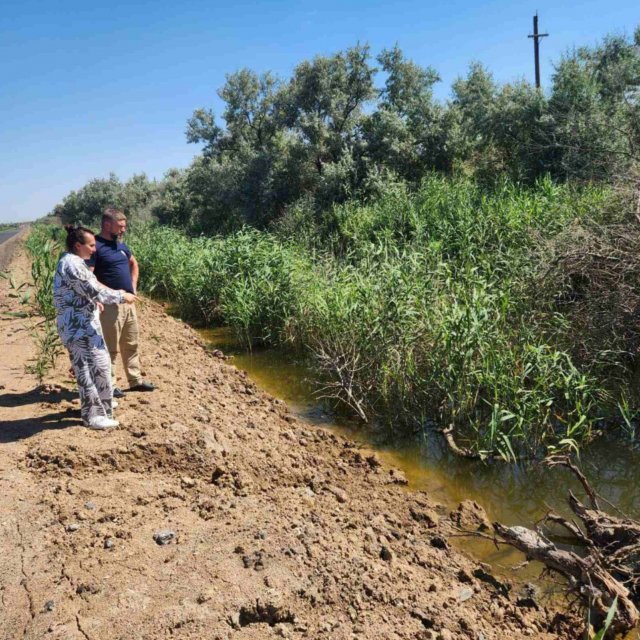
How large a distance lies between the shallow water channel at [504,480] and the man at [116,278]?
241cm

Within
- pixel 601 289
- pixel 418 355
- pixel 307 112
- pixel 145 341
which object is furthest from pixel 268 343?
pixel 307 112

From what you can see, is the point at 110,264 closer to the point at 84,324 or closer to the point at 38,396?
the point at 84,324

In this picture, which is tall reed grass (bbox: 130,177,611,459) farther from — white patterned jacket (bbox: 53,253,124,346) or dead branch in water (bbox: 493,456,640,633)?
white patterned jacket (bbox: 53,253,124,346)

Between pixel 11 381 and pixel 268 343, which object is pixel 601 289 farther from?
pixel 11 381

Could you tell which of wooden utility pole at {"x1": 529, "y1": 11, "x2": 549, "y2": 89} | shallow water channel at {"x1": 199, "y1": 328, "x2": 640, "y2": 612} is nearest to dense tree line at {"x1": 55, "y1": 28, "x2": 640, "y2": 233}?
wooden utility pole at {"x1": 529, "y1": 11, "x2": 549, "y2": 89}

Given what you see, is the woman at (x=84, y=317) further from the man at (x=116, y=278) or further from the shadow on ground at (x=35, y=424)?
the man at (x=116, y=278)

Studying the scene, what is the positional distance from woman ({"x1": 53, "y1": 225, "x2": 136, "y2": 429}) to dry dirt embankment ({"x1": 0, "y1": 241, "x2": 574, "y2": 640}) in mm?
399

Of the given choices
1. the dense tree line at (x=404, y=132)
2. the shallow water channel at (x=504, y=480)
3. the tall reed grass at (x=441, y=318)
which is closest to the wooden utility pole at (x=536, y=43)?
the dense tree line at (x=404, y=132)

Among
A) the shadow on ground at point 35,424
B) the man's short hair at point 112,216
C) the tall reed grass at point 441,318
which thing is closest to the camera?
the shadow on ground at point 35,424

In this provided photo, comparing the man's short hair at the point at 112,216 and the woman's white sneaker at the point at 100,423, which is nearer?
the woman's white sneaker at the point at 100,423

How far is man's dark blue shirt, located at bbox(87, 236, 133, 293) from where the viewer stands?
5152 millimetres

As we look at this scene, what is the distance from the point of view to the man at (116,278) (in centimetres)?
514

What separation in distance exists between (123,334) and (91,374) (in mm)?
1034

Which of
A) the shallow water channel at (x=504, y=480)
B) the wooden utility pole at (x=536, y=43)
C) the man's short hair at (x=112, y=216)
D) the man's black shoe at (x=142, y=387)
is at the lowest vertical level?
the shallow water channel at (x=504, y=480)
